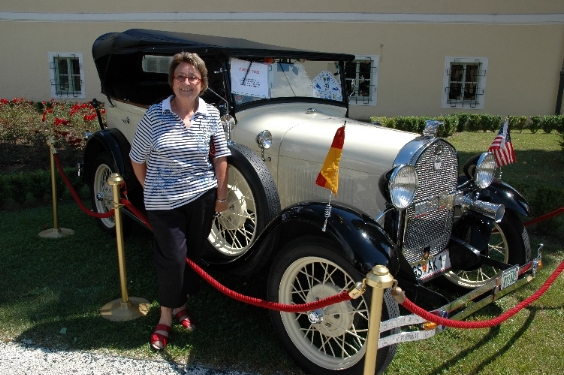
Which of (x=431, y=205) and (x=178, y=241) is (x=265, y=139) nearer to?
(x=178, y=241)

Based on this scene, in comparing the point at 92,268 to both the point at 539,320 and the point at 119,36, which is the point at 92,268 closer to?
the point at 119,36

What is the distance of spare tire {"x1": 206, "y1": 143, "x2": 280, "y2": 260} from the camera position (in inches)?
119

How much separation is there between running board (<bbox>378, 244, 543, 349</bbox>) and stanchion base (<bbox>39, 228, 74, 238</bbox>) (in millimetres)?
3570

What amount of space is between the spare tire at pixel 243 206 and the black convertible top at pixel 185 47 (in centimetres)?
78

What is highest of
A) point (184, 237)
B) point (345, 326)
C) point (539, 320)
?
point (184, 237)

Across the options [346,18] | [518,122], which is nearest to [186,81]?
[346,18]

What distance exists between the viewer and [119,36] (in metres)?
4.41

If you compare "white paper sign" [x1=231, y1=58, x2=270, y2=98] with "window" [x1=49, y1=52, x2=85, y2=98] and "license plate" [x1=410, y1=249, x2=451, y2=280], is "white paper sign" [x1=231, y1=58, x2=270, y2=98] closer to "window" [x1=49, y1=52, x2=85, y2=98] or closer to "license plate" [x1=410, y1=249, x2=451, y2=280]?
"license plate" [x1=410, y1=249, x2=451, y2=280]

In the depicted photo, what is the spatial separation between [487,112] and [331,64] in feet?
34.3

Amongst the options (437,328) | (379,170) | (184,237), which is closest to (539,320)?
(437,328)

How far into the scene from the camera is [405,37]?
12789mm

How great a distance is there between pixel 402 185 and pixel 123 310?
2.07m

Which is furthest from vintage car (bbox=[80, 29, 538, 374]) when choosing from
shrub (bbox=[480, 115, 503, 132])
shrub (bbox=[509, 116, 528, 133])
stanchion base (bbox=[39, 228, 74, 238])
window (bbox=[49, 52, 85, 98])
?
window (bbox=[49, 52, 85, 98])

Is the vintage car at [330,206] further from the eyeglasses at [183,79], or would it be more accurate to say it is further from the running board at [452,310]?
the eyeglasses at [183,79]
